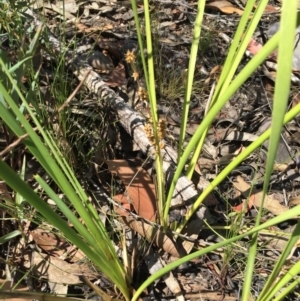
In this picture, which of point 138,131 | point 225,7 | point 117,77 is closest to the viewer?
point 138,131

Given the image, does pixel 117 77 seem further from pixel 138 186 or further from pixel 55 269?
pixel 55 269

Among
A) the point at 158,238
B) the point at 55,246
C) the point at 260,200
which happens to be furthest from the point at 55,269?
the point at 260,200

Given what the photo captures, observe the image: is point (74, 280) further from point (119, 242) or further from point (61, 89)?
point (61, 89)

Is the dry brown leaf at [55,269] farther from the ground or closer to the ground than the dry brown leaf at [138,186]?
closer to the ground

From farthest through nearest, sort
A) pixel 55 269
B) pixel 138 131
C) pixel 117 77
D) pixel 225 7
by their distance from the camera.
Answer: pixel 225 7
pixel 117 77
pixel 138 131
pixel 55 269

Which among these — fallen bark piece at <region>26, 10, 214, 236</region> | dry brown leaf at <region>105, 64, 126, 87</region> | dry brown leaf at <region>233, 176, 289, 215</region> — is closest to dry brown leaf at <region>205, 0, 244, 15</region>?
dry brown leaf at <region>105, 64, 126, 87</region>

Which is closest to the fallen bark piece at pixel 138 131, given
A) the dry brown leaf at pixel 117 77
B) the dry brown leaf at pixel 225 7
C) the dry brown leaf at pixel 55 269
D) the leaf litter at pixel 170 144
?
→ the leaf litter at pixel 170 144

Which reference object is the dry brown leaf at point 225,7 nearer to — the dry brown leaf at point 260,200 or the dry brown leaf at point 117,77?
the dry brown leaf at point 117,77
